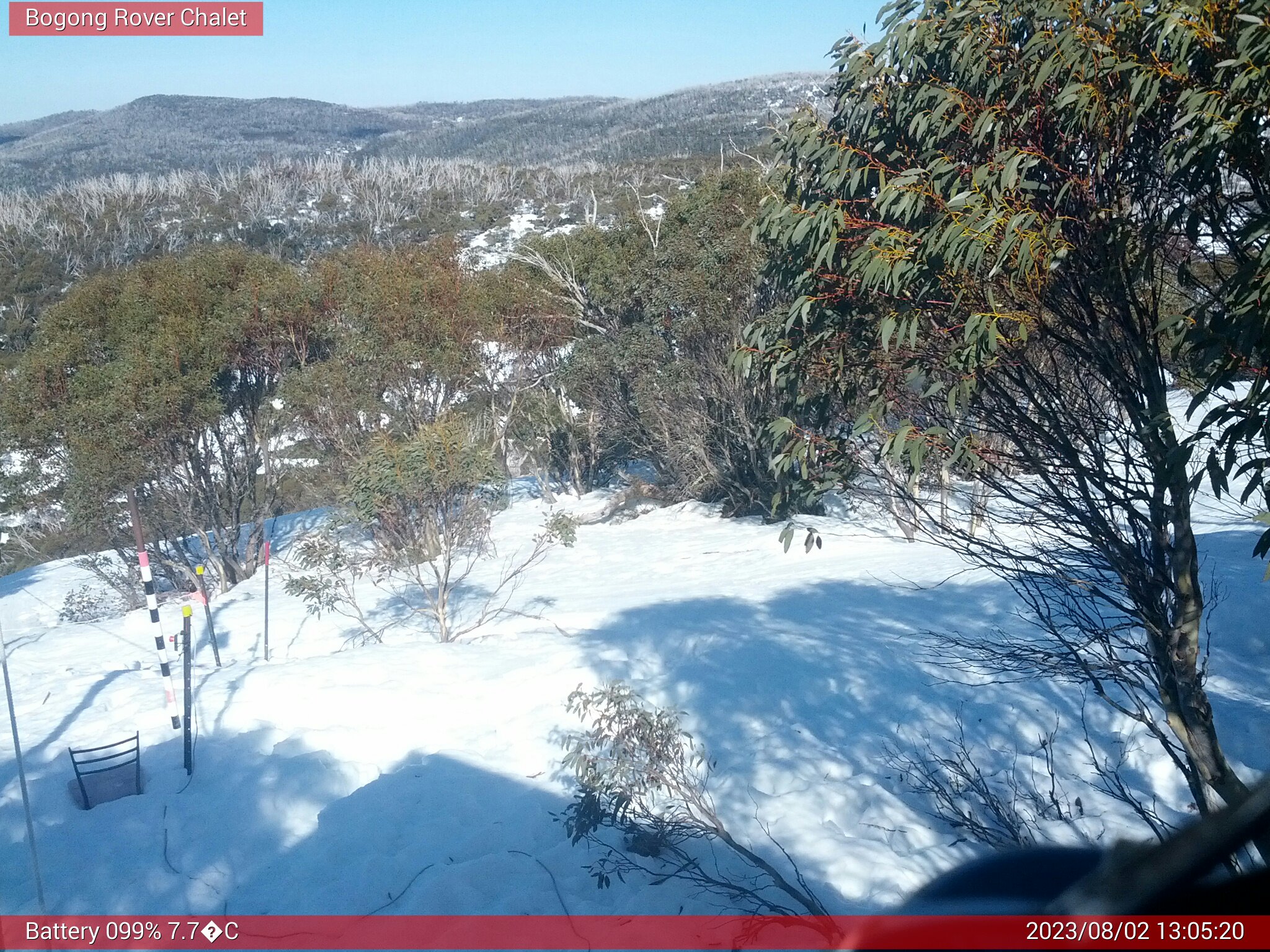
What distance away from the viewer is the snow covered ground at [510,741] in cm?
414

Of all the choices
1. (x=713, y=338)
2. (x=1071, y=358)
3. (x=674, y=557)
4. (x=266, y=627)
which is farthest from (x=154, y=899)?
(x=713, y=338)

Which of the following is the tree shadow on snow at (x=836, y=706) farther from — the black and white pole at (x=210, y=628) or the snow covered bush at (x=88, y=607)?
the snow covered bush at (x=88, y=607)

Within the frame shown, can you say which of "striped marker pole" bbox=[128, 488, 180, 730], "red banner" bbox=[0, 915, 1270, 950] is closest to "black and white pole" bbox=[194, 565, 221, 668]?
"striped marker pole" bbox=[128, 488, 180, 730]

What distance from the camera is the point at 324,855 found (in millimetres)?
4398

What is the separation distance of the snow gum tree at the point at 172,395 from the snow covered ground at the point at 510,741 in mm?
3395

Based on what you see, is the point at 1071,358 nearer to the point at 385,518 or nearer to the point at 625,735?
the point at 625,735

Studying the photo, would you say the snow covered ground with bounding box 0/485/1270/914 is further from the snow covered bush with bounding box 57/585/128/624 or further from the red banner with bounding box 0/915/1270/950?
the snow covered bush with bounding box 57/585/128/624

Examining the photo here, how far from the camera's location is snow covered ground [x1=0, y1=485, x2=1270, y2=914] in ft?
13.6

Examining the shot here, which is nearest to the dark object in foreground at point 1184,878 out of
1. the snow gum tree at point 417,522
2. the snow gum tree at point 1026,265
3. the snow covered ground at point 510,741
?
the snow gum tree at point 1026,265

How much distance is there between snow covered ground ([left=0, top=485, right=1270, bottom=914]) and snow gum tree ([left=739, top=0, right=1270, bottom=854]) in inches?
63.0

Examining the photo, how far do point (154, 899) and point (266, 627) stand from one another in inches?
213

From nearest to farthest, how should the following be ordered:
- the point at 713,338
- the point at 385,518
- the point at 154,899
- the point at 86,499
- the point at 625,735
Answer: the point at 154,899 → the point at 625,735 → the point at 385,518 → the point at 86,499 → the point at 713,338

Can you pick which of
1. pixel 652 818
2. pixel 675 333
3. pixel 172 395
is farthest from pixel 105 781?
pixel 675 333

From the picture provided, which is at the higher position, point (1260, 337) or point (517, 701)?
point (1260, 337)
